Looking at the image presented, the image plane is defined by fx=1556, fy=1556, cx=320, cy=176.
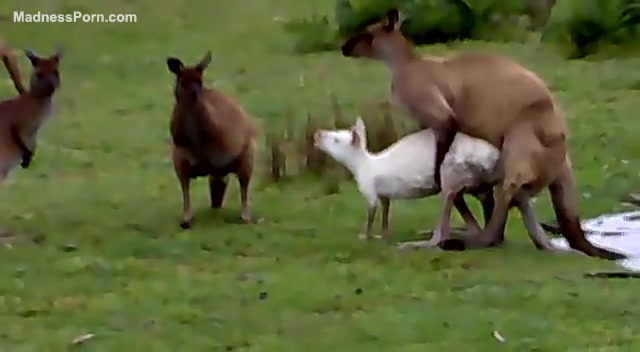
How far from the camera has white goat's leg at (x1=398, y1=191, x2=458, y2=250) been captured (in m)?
8.12

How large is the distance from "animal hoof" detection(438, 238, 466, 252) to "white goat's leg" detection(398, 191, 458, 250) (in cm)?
3

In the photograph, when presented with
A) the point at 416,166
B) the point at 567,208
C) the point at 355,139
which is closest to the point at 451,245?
the point at 416,166

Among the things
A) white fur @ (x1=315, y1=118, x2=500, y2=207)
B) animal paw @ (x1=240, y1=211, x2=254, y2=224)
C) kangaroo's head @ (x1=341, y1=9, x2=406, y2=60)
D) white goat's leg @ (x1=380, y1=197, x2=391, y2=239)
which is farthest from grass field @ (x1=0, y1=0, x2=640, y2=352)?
kangaroo's head @ (x1=341, y1=9, x2=406, y2=60)

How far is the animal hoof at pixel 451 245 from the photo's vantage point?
8148 mm

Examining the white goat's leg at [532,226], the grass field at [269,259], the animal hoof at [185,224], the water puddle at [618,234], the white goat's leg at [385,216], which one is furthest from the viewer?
the animal hoof at [185,224]

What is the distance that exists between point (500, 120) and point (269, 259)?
1442 millimetres

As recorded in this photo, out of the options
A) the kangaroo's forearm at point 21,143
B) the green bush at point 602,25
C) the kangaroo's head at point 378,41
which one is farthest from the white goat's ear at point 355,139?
the green bush at point 602,25

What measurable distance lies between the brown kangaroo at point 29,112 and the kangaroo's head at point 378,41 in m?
1.70

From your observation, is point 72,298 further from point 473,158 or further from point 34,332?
point 473,158

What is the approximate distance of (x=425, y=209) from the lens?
963 cm

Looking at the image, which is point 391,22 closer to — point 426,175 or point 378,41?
point 378,41

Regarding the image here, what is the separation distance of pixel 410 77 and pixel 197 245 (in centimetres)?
146

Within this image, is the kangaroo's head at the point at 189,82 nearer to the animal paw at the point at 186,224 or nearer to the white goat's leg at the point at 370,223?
the animal paw at the point at 186,224

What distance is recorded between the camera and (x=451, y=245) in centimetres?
816
